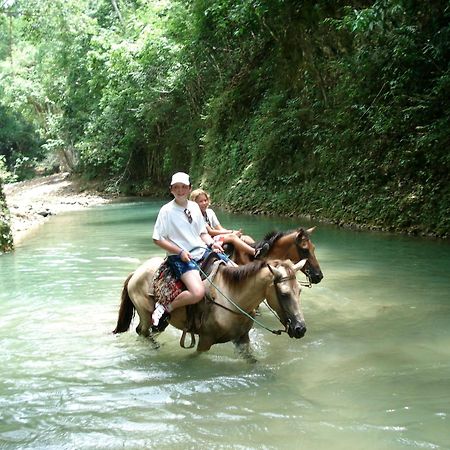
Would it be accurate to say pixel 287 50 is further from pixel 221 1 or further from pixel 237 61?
pixel 237 61

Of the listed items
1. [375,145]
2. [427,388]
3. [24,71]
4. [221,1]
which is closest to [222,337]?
[427,388]

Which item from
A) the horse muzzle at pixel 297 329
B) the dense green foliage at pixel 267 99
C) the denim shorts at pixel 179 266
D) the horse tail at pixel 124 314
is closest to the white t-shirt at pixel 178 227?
the denim shorts at pixel 179 266

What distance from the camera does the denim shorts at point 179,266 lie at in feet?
19.1

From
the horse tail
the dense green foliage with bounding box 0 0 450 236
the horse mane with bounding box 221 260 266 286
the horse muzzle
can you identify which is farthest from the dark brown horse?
the dense green foliage with bounding box 0 0 450 236

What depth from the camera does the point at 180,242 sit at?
19.3 feet

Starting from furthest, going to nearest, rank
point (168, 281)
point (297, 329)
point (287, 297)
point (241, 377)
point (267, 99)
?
point (267, 99), point (168, 281), point (241, 377), point (287, 297), point (297, 329)

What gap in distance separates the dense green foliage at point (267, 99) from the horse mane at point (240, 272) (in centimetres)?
885

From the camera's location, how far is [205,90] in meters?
31.5

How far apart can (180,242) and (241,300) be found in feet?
3.13

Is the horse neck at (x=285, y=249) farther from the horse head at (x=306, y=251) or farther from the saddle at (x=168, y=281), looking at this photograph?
the saddle at (x=168, y=281)

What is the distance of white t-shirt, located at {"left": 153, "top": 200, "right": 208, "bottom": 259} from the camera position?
5.80 meters

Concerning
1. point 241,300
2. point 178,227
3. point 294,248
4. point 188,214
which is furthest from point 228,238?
point 241,300

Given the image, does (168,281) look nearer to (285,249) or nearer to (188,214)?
(188,214)

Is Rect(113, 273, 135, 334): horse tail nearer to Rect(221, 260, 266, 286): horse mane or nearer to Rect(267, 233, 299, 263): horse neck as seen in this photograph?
Rect(221, 260, 266, 286): horse mane
